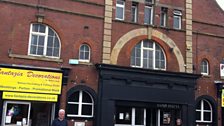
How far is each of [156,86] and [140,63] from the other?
172 centimetres

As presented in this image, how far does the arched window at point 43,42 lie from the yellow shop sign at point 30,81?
1175mm

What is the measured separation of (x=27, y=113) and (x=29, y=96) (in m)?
0.96

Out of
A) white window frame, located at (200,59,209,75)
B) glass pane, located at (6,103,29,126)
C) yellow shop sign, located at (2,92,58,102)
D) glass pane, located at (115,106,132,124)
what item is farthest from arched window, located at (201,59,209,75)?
glass pane, located at (6,103,29,126)

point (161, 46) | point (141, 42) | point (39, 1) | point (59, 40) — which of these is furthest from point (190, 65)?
point (39, 1)

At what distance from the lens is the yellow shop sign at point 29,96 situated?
1628 centimetres

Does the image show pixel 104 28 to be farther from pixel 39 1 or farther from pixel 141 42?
pixel 39 1

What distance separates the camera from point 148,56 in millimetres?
20109

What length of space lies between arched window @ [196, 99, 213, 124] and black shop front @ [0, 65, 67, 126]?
30.4 feet

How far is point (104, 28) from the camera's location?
19.0m

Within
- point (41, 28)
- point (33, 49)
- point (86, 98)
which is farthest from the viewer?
point (86, 98)

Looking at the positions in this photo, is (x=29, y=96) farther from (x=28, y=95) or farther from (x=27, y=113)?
(x=27, y=113)

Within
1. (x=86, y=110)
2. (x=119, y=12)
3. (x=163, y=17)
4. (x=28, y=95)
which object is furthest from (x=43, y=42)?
(x=163, y=17)

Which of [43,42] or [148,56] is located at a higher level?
[43,42]

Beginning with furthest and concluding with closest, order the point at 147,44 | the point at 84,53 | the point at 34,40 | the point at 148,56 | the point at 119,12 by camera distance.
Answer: the point at 147,44, the point at 148,56, the point at 119,12, the point at 84,53, the point at 34,40
